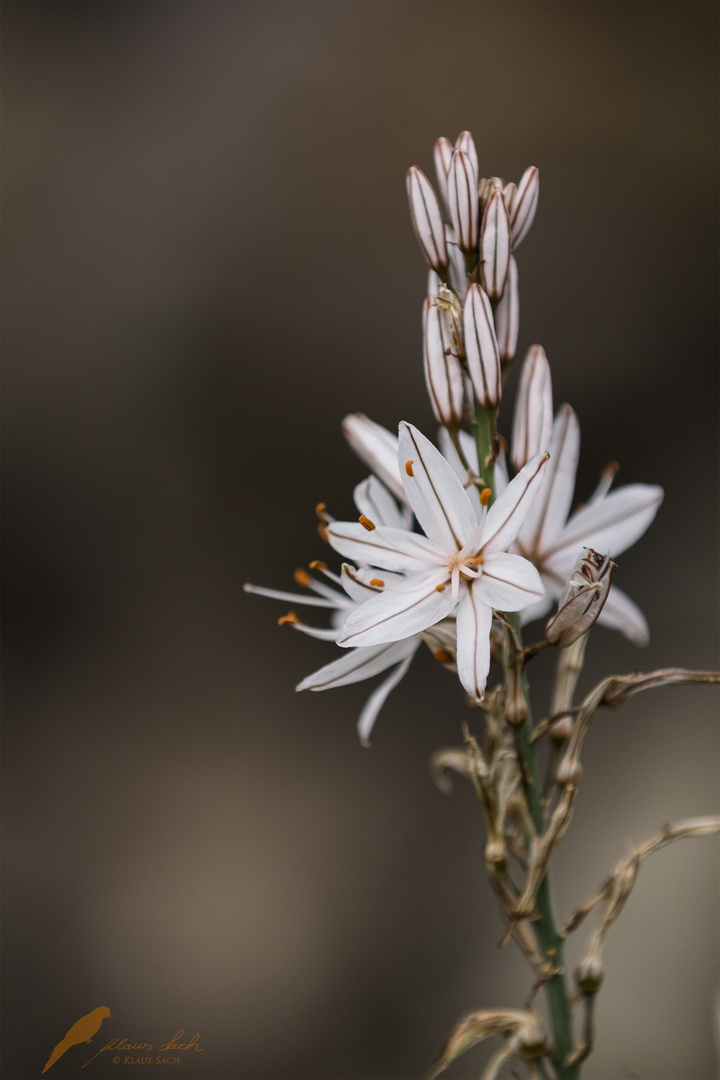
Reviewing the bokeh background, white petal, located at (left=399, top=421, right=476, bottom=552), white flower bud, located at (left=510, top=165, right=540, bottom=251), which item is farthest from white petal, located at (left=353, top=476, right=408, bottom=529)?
the bokeh background

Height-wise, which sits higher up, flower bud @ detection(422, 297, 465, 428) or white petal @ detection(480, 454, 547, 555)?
flower bud @ detection(422, 297, 465, 428)

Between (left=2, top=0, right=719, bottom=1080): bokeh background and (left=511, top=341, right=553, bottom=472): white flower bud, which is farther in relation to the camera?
(left=2, top=0, right=719, bottom=1080): bokeh background

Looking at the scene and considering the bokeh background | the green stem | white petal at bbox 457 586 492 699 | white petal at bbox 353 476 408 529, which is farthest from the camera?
the bokeh background

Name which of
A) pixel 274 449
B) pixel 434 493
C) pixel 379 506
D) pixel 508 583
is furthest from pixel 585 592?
pixel 274 449

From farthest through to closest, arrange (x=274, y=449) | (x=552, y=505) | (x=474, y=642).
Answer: (x=274, y=449), (x=552, y=505), (x=474, y=642)

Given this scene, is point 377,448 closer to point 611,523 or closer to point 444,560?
point 444,560

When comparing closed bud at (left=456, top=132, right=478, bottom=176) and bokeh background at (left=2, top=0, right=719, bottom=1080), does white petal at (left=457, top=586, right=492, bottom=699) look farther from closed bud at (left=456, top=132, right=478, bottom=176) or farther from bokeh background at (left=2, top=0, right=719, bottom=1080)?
bokeh background at (left=2, top=0, right=719, bottom=1080)

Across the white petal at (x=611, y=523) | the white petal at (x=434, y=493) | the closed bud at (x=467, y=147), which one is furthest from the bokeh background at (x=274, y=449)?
the white petal at (x=434, y=493)
